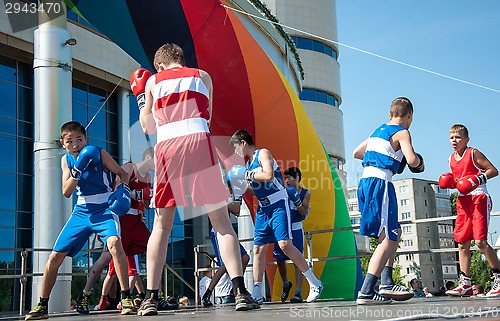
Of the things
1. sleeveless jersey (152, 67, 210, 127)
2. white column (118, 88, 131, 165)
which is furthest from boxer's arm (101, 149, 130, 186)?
white column (118, 88, 131, 165)

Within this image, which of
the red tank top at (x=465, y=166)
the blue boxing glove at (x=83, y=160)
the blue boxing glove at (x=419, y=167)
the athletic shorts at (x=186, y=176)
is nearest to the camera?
the athletic shorts at (x=186, y=176)

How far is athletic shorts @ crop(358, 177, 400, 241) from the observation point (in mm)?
5055

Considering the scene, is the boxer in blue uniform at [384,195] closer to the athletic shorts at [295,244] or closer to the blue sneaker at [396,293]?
the blue sneaker at [396,293]

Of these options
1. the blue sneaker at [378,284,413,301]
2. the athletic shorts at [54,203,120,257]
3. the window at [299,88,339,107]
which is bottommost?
the blue sneaker at [378,284,413,301]

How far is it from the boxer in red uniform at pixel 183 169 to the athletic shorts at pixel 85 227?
107 cm

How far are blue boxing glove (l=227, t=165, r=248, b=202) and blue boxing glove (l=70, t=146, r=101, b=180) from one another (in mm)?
1777

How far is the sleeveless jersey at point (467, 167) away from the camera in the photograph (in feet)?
21.6

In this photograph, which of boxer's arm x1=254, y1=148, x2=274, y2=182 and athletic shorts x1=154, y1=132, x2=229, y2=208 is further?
boxer's arm x1=254, y1=148, x2=274, y2=182

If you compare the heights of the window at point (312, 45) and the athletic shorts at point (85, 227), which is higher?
the window at point (312, 45)

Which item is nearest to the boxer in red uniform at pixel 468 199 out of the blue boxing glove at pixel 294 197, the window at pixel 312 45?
the blue boxing glove at pixel 294 197

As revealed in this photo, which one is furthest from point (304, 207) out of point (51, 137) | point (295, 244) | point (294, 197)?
point (51, 137)

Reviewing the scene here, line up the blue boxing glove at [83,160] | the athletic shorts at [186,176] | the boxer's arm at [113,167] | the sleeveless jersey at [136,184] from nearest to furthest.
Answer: the athletic shorts at [186,176], the blue boxing glove at [83,160], the boxer's arm at [113,167], the sleeveless jersey at [136,184]

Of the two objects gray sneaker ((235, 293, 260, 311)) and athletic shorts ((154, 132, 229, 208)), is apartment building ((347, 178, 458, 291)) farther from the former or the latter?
athletic shorts ((154, 132, 229, 208))

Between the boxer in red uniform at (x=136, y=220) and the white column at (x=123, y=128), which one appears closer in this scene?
the boxer in red uniform at (x=136, y=220)
